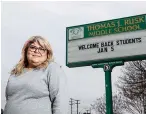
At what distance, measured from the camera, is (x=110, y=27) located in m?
13.2

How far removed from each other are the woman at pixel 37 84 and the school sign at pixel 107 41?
34.6ft

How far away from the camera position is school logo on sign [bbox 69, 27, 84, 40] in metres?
13.7

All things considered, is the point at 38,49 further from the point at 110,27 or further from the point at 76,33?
the point at 76,33

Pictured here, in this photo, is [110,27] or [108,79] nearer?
[108,79]


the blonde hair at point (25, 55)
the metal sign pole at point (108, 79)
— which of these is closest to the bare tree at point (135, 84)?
the metal sign pole at point (108, 79)

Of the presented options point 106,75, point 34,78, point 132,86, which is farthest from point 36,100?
point 132,86

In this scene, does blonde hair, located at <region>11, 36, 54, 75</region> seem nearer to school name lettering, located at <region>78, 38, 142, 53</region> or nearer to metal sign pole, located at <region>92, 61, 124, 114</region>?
metal sign pole, located at <region>92, 61, 124, 114</region>

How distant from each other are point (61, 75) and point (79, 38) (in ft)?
37.5

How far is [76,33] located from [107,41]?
155cm

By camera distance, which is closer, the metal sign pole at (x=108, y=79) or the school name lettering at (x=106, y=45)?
the metal sign pole at (x=108, y=79)

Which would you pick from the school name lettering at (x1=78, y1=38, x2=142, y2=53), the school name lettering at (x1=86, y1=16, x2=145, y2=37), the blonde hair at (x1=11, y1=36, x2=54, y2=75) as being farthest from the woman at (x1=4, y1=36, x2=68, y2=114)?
the school name lettering at (x1=86, y1=16, x2=145, y2=37)

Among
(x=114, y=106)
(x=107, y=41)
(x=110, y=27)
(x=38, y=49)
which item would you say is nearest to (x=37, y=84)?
(x=38, y=49)

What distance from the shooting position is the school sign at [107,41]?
41.7ft

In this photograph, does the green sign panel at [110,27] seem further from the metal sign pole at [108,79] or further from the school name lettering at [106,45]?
the metal sign pole at [108,79]
